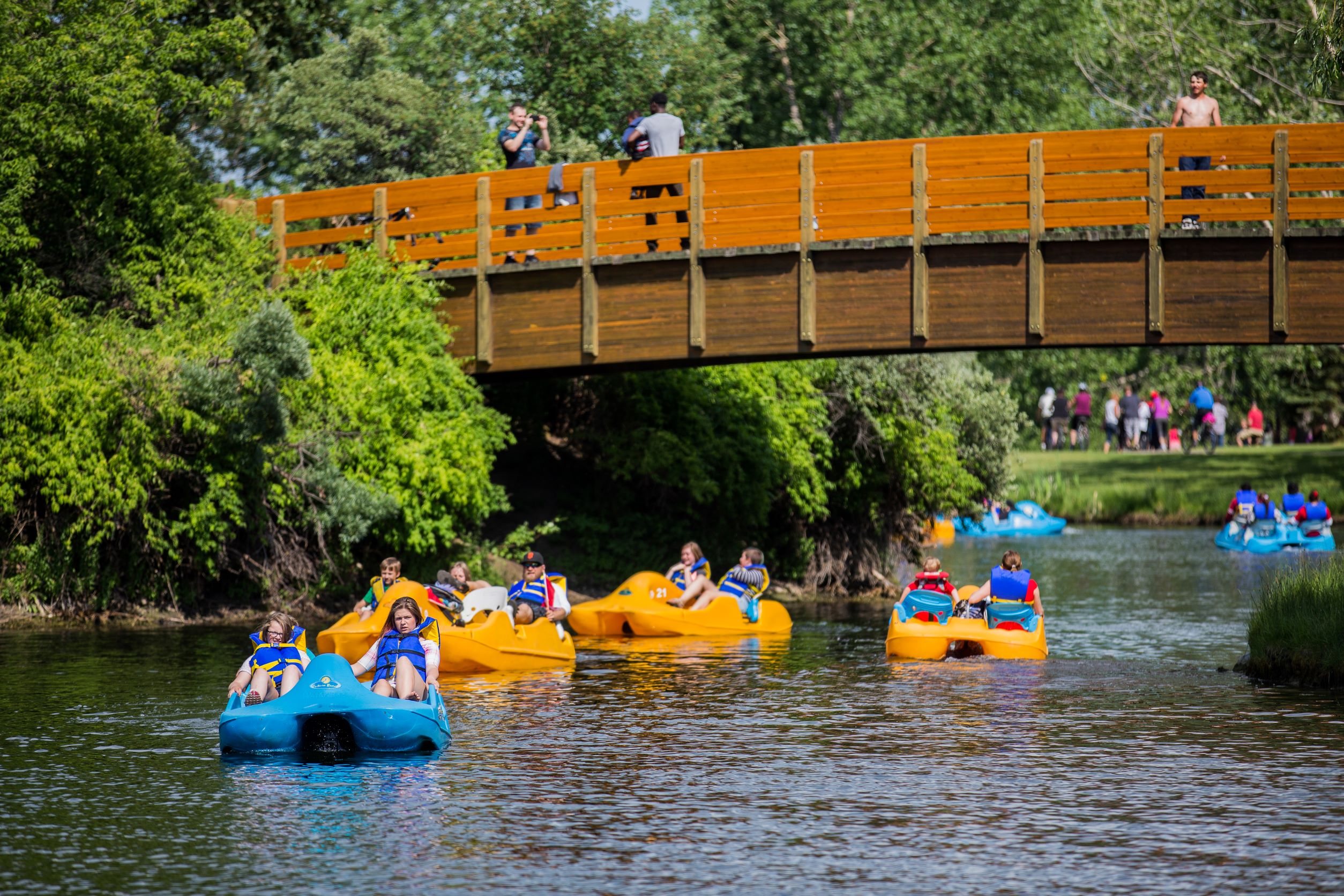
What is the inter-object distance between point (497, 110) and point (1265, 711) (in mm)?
24361

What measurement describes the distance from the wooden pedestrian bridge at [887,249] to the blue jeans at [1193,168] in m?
0.14

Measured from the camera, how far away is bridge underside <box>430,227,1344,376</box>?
19594mm

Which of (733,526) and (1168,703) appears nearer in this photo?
(1168,703)

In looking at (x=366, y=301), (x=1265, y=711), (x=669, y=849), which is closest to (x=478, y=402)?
(x=366, y=301)

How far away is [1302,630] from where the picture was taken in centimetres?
1596

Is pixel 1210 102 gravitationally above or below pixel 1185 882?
above

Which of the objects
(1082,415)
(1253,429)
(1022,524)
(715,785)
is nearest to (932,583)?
(715,785)

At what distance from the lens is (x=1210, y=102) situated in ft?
67.8

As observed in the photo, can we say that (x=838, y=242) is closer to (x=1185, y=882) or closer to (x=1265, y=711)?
(x=1265, y=711)

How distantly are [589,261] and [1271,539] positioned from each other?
19587 mm

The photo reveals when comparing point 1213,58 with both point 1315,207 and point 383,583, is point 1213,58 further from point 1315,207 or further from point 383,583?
point 383,583

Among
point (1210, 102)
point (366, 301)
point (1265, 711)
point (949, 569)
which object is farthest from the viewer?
point (949, 569)

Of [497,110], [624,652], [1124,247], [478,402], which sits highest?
[497,110]

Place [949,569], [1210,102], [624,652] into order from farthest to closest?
[949,569] → [1210,102] → [624,652]
